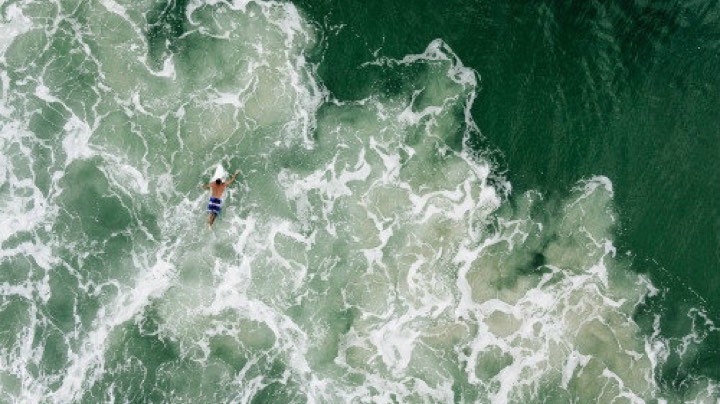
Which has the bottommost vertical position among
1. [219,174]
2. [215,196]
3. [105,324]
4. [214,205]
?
[105,324]

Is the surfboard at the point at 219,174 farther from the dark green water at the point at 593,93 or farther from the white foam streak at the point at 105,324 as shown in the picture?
the dark green water at the point at 593,93

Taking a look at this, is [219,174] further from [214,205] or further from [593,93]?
[593,93]

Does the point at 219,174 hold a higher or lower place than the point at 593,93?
lower

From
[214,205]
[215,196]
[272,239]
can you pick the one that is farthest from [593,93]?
[214,205]

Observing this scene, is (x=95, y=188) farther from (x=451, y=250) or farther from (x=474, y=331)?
(x=474, y=331)

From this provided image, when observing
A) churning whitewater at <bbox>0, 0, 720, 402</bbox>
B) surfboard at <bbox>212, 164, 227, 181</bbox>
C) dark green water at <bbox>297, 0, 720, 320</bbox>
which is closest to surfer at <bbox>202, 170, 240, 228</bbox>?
surfboard at <bbox>212, 164, 227, 181</bbox>

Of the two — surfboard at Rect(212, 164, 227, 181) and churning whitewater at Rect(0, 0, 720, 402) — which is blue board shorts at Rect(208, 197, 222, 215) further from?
surfboard at Rect(212, 164, 227, 181)

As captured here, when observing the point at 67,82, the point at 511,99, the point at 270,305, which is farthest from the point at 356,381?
the point at 67,82

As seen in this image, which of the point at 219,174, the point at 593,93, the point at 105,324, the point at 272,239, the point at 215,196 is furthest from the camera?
the point at 593,93
